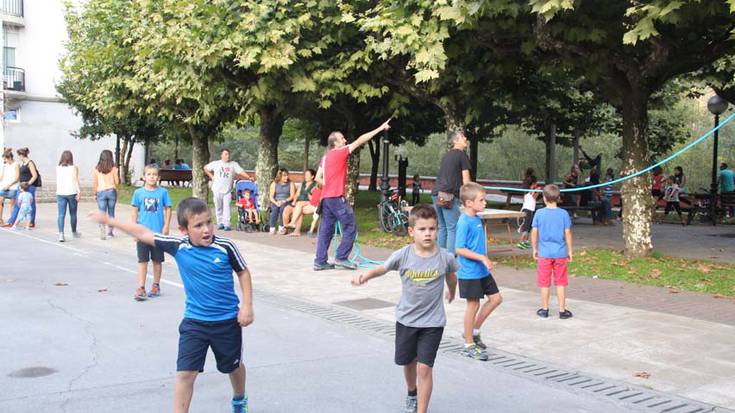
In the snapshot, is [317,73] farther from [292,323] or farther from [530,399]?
[530,399]

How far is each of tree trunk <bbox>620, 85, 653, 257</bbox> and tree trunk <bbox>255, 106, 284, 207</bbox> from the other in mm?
10484

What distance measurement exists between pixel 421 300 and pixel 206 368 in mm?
2276

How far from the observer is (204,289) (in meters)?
4.67

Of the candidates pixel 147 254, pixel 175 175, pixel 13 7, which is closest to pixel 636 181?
pixel 147 254

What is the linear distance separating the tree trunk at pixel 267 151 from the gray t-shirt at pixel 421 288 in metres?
16.5

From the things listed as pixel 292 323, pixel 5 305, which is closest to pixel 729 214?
pixel 292 323

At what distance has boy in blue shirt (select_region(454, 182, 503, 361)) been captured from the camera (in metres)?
6.39

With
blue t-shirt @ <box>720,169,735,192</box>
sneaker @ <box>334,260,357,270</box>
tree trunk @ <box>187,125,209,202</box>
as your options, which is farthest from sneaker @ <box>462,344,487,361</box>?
blue t-shirt @ <box>720,169,735,192</box>

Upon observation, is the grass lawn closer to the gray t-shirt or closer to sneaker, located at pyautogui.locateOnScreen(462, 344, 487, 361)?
Answer: sneaker, located at pyautogui.locateOnScreen(462, 344, 487, 361)

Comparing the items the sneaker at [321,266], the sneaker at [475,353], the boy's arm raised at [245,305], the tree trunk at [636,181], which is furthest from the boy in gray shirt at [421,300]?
the tree trunk at [636,181]

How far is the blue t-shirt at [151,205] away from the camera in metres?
9.43

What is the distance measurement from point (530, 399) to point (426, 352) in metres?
1.15

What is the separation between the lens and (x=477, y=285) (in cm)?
660

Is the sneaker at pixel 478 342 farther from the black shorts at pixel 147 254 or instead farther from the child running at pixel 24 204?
the child running at pixel 24 204
